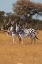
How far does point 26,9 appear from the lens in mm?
60781

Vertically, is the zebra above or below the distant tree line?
above

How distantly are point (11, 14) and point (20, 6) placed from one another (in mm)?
3215

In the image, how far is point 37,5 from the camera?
62.4 m

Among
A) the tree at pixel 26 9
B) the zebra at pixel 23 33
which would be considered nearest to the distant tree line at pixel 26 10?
the tree at pixel 26 9

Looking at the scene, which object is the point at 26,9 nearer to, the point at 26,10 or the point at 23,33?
the point at 26,10

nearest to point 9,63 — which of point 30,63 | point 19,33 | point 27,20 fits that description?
point 30,63

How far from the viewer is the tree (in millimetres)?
60781

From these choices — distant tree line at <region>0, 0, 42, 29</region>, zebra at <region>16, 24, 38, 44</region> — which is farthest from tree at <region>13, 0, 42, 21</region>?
zebra at <region>16, 24, 38, 44</region>

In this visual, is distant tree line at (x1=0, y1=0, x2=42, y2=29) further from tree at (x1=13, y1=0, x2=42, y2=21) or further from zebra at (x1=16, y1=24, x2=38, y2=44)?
zebra at (x1=16, y1=24, x2=38, y2=44)

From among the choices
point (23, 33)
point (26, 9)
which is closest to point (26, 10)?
point (26, 9)

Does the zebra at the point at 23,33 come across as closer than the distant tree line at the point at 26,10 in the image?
Yes

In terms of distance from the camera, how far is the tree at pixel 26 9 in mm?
60781

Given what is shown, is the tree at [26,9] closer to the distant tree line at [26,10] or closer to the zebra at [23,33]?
the distant tree line at [26,10]

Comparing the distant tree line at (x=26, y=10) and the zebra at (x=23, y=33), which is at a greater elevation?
the zebra at (x=23, y=33)
